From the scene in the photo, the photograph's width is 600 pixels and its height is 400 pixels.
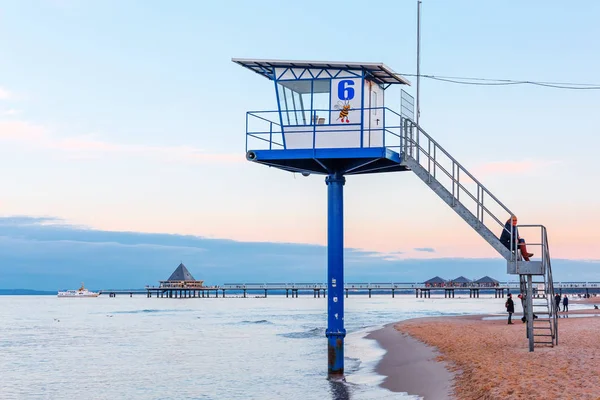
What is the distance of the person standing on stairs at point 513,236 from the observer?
2141cm

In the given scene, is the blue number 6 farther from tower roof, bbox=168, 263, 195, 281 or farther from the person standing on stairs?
tower roof, bbox=168, 263, 195, 281

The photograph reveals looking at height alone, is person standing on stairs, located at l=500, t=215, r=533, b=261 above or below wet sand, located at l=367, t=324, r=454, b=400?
above

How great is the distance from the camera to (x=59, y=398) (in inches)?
949

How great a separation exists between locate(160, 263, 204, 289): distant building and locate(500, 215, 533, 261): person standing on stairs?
460 ft

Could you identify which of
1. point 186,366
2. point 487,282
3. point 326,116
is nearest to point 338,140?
point 326,116

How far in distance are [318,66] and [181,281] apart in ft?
461

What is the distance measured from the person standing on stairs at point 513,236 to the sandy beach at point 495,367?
302cm

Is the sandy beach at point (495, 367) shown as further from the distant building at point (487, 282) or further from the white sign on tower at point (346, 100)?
the distant building at point (487, 282)

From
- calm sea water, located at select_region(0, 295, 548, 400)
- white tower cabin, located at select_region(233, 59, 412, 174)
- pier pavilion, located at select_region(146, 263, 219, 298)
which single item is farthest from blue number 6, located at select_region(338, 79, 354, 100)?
pier pavilion, located at select_region(146, 263, 219, 298)

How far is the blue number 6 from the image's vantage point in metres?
22.6

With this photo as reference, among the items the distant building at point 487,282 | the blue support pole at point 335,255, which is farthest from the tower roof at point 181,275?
the blue support pole at point 335,255

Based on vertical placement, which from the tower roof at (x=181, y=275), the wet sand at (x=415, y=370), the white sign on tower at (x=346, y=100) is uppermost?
the white sign on tower at (x=346, y=100)

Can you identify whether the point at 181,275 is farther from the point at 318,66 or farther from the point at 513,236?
the point at 513,236

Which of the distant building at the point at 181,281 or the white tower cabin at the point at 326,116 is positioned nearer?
the white tower cabin at the point at 326,116
